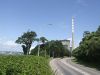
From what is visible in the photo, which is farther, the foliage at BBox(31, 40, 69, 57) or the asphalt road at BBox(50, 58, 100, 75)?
the foliage at BBox(31, 40, 69, 57)

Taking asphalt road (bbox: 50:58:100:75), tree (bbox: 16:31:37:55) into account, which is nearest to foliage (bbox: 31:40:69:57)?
tree (bbox: 16:31:37:55)

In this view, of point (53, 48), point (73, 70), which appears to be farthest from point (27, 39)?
point (73, 70)

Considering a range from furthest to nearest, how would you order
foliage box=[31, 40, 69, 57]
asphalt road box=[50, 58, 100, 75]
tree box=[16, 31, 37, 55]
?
foliage box=[31, 40, 69, 57] < tree box=[16, 31, 37, 55] < asphalt road box=[50, 58, 100, 75]

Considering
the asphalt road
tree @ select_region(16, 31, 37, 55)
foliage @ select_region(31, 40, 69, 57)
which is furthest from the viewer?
foliage @ select_region(31, 40, 69, 57)

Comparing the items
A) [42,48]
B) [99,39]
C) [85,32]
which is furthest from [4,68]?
[42,48]

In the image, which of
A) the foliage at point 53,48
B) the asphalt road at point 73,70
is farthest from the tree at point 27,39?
the asphalt road at point 73,70

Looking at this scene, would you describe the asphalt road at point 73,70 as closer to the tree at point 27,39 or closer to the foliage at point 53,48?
the tree at point 27,39

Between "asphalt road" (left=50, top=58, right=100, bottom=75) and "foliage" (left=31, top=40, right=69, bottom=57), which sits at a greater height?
"foliage" (left=31, top=40, right=69, bottom=57)

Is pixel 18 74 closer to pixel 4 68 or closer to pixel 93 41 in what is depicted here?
pixel 4 68

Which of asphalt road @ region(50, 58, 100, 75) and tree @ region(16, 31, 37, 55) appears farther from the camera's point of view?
tree @ region(16, 31, 37, 55)

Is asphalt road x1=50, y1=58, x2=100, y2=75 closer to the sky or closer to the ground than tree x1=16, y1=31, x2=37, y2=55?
closer to the ground

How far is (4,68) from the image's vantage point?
12719mm

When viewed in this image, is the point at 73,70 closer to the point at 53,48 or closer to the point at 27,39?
the point at 27,39

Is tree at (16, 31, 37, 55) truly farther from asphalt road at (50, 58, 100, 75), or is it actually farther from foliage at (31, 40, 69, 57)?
asphalt road at (50, 58, 100, 75)
